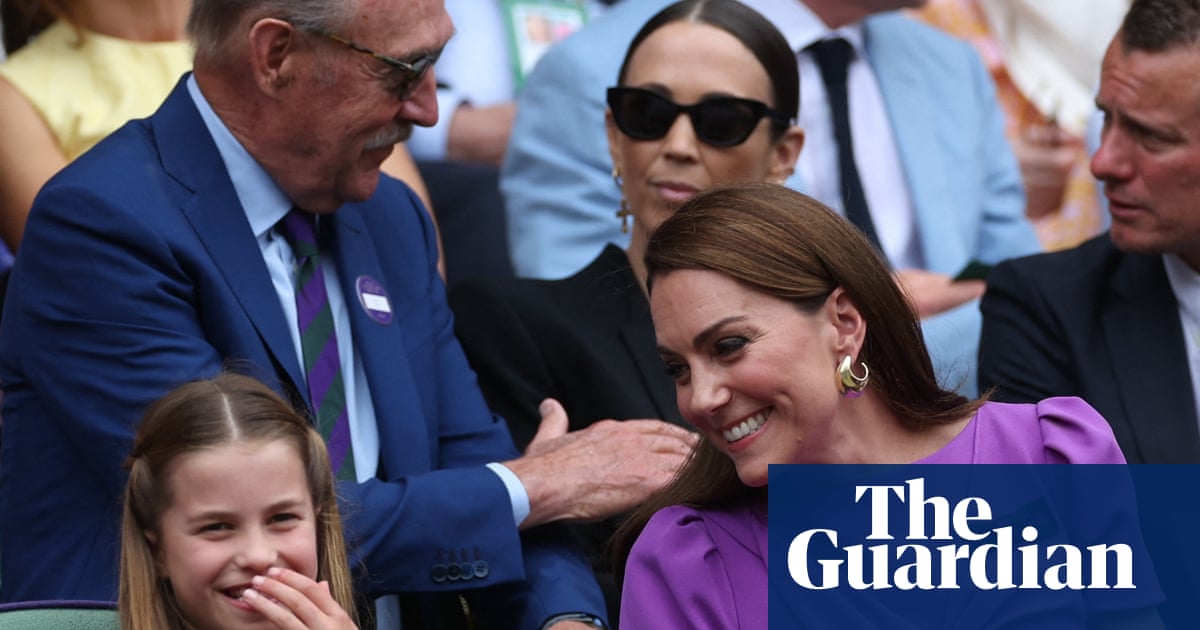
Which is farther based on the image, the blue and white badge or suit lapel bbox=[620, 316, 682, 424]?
suit lapel bbox=[620, 316, 682, 424]

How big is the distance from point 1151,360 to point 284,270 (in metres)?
1.91

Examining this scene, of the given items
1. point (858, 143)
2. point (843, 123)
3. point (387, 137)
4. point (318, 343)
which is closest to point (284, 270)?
point (318, 343)

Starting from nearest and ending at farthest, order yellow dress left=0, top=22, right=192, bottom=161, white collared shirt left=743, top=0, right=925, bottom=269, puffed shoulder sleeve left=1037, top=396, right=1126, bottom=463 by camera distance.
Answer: puffed shoulder sleeve left=1037, top=396, right=1126, bottom=463
yellow dress left=0, top=22, right=192, bottom=161
white collared shirt left=743, top=0, right=925, bottom=269

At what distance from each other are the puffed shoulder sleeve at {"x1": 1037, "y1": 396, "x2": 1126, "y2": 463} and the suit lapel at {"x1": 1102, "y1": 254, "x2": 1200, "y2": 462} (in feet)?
3.11

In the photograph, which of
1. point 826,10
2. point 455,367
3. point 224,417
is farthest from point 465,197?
point 224,417

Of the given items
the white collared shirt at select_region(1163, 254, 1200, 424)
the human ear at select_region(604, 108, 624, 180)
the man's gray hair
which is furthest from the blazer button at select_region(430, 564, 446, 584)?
the white collared shirt at select_region(1163, 254, 1200, 424)

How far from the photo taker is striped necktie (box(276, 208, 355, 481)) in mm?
3334

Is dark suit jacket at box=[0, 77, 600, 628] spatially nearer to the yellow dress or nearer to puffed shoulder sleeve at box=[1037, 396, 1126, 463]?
the yellow dress

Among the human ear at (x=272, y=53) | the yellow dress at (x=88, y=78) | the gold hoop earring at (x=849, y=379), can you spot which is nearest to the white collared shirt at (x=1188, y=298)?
the gold hoop earring at (x=849, y=379)

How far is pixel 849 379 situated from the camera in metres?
2.88

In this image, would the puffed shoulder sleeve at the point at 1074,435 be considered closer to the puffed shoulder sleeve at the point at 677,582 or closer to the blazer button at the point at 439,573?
the puffed shoulder sleeve at the point at 677,582

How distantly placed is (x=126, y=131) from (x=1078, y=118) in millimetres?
3530

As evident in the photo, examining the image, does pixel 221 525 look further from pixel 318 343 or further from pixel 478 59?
pixel 478 59

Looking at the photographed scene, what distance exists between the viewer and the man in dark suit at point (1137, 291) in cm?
400
